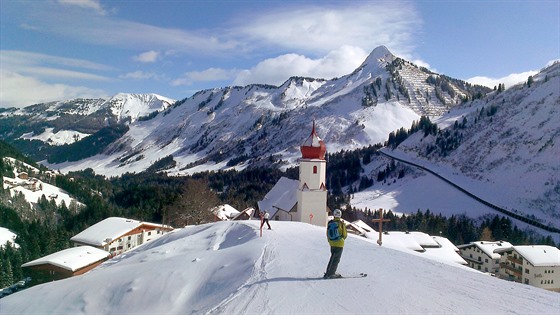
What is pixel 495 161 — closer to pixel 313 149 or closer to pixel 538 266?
pixel 538 266

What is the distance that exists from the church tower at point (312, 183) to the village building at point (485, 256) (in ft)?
93.1

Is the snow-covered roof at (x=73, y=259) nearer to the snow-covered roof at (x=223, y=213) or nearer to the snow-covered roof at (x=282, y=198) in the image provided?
Answer: the snow-covered roof at (x=223, y=213)

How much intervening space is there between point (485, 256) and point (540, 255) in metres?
7.54

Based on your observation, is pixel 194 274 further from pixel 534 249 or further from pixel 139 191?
pixel 139 191

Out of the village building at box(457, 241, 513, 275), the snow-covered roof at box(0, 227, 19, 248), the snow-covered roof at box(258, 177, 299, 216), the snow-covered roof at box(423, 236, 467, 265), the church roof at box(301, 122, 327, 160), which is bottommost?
Answer: the snow-covered roof at box(0, 227, 19, 248)

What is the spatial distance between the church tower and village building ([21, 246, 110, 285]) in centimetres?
2480

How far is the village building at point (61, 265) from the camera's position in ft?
143

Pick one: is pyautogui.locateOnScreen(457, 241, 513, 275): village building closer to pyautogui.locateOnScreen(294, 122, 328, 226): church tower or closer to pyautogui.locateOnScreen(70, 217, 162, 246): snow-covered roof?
pyautogui.locateOnScreen(294, 122, 328, 226): church tower

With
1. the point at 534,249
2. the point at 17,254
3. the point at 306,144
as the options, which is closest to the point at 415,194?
the point at 534,249

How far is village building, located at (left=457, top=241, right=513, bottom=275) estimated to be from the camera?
178ft

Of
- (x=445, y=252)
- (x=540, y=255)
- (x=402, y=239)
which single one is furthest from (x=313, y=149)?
(x=540, y=255)

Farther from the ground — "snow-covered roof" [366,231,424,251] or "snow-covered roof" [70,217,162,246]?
"snow-covered roof" [366,231,424,251]

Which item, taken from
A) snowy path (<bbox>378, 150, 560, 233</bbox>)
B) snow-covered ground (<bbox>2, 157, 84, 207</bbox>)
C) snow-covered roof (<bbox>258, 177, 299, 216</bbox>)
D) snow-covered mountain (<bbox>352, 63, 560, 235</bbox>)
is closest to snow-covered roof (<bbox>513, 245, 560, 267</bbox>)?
snow-covered mountain (<bbox>352, 63, 560, 235</bbox>)

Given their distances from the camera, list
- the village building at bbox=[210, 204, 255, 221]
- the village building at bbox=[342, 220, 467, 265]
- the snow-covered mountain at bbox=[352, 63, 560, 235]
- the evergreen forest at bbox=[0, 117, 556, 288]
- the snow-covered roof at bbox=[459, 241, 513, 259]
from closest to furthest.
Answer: the village building at bbox=[342, 220, 467, 265], the snow-covered roof at bbox=[459, 241, 513, 259], the evergreen forest at bbox=[0, 117, 556, 288], the village building at bbox=[210, 204, 255, 221], the snow-covered mountain at bbox=[352, 63, 560, 235]
